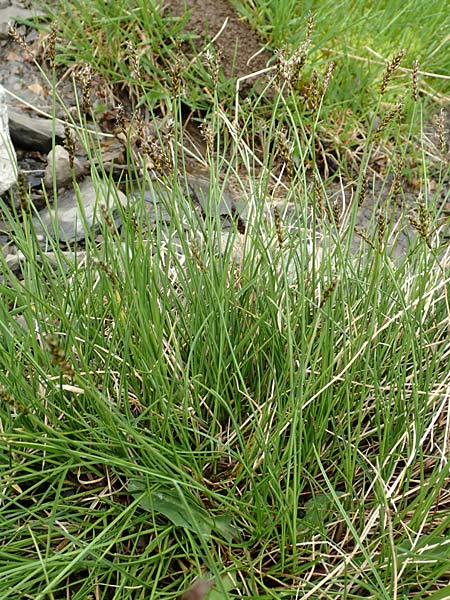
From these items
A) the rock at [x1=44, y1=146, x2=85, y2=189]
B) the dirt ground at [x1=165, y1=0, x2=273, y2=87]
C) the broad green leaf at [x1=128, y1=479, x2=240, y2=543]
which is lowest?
the broad green leaf at [x1=128, y1=479, x2=240, y2=543]

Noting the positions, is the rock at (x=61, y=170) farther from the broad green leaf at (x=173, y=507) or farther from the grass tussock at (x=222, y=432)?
the broad green leaf at (x=173, y=507)

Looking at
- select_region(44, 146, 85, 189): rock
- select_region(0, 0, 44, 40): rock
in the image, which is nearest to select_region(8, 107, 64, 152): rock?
select_region(44, 146, 85, 189): rock

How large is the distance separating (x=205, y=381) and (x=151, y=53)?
1.92m

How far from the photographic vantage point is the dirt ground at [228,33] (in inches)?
132

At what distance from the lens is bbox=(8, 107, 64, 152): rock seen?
9.88 ft

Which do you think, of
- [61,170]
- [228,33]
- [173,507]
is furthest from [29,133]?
[173,507]

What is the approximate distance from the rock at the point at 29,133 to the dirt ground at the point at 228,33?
2.68 ft

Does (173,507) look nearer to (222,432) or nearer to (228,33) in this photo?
(222,432)

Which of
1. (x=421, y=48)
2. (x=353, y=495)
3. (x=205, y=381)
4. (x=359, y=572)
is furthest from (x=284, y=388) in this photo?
(x=421, y=48)

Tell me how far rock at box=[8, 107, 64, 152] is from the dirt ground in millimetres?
815

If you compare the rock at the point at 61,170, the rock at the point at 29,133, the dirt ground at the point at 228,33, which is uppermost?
the dirt ground at the point at 228,33

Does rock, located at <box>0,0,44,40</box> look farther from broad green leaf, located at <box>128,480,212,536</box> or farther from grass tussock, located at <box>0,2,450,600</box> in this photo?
broad green leaf, located at <box>128,480,212,536</box>

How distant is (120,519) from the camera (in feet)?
5.41

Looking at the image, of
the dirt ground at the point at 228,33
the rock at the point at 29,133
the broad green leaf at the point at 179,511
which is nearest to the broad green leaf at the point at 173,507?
the broad green leaf at the point at 179,511
